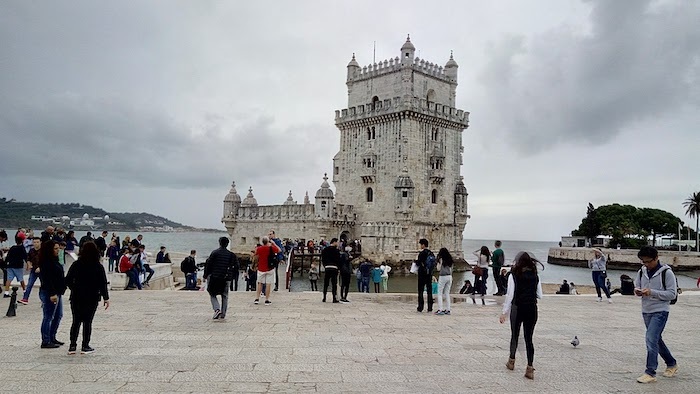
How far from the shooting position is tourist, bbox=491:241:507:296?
1533 centimetres

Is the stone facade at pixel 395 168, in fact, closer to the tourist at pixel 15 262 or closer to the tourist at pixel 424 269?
the tourist at pixel 424 269

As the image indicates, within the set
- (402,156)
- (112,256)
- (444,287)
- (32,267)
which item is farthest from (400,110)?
(32,267)

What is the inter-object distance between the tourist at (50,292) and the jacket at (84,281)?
17.7 inches

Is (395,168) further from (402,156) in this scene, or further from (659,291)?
(659,291)

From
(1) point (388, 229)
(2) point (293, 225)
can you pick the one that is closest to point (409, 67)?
(1) point (388, 229)

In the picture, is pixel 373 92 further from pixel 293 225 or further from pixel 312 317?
pixel 312 317

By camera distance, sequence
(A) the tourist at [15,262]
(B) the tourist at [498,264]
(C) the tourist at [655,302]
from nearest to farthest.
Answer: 1. (C) the tourist at [655,302]
2. (A) the tourist at [15,262]
3. (B) the tourist at [498,264]

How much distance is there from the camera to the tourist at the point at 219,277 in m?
10.6

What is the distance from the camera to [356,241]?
45.5 meters

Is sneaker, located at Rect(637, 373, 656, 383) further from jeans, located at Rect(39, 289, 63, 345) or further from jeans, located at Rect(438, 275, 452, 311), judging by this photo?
jeans, located at Rect(39, 289, 63, 345)

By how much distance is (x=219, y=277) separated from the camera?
417 inches

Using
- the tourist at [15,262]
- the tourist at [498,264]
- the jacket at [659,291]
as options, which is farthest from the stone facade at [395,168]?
the jacket at [659,291]

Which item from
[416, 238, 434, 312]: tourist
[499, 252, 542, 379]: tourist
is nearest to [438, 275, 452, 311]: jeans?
[416, 238, 434, 312]: tourist

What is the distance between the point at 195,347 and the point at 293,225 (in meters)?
40.8
